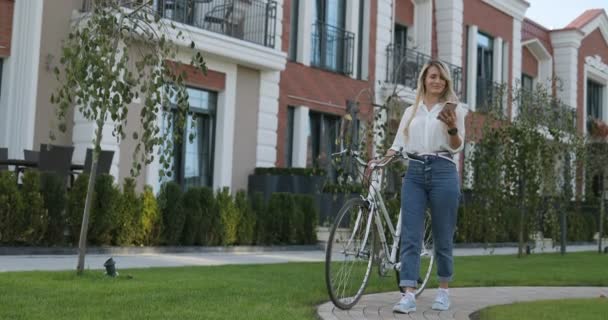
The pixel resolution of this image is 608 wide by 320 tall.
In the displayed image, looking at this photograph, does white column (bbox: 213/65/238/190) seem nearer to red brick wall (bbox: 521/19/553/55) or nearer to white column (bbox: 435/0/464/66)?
white column (bbox: 435/0/464/66)

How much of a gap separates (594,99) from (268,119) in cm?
2072

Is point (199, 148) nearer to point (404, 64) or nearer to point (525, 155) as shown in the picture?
point (525, 155)

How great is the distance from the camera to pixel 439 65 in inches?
237

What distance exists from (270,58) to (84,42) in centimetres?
998

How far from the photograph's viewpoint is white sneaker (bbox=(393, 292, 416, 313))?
5633 mm

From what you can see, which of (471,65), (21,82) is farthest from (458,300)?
(471,65)

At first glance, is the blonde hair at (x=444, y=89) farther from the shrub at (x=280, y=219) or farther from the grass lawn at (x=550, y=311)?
the shrub at (x=280, y=219)

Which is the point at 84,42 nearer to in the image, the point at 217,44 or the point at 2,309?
the point at 2,309

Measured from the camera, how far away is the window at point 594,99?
33.0 m

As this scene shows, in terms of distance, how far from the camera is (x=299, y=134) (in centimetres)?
1811

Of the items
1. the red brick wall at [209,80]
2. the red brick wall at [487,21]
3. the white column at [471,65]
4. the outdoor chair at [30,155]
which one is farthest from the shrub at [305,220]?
the red brick wall at [487,21]

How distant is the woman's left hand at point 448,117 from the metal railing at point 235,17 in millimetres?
9993

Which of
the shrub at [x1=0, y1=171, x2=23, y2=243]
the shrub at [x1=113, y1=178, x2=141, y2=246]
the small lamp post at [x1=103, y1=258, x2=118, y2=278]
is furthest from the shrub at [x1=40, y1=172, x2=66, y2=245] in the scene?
the small lamp post at [x1=103, y1=258, x2=118, y2=278]

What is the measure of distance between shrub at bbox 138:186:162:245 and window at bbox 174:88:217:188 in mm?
3823
